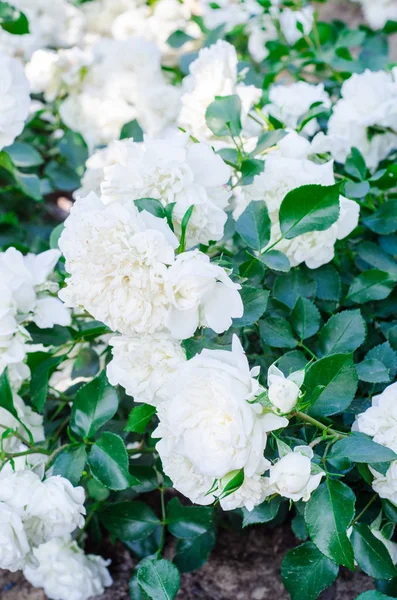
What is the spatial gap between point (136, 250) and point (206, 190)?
0.54 ft

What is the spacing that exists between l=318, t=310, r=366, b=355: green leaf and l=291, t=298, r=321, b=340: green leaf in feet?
0.08

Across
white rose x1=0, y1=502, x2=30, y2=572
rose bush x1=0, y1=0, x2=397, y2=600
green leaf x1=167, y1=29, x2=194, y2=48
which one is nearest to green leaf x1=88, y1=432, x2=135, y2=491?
rose bush x1=0, y1=0, x2=397, y2=600

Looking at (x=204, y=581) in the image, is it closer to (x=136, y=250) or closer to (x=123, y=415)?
(x=123, y=415)

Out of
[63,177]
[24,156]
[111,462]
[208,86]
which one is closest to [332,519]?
[111,462]

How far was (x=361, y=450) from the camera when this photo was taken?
738 millimetres

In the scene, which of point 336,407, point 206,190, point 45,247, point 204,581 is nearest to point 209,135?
point 206,190

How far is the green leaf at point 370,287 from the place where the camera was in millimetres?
1002

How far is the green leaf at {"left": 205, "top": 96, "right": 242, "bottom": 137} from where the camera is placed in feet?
3.40

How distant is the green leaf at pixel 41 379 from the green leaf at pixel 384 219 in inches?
19.4

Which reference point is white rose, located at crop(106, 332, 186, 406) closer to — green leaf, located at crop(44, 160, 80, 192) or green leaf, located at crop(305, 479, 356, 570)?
green leaf, located at crop(305, 479, 356, 570)

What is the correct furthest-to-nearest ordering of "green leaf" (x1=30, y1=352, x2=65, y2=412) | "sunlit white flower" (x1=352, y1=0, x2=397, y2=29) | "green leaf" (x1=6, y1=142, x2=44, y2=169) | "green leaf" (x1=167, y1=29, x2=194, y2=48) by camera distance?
"sunlit white flower" (x1=352, y1=0, x2=397, y2=29)
"green leaf" (x1=167, y1=29, x2=194, y2=48)
"green leaf" (x1=6, y1=142, x2=44, y2=169)
"green leaf" (x1=30, y1=352, x2=65, y2=412)

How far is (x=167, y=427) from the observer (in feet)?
2.33

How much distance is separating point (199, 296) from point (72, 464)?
35cm

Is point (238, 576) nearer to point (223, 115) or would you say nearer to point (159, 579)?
point (159, 579)
